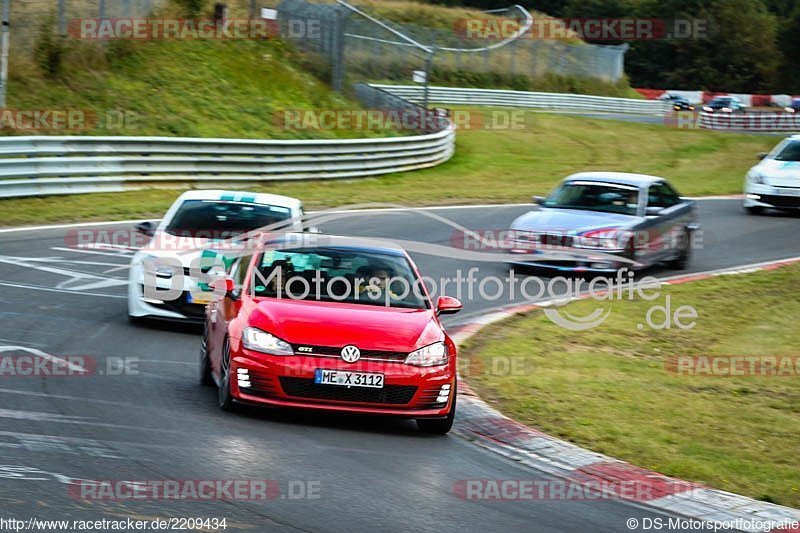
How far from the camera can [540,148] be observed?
132 feet

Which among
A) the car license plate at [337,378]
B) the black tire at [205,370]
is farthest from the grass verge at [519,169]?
the car license plate at [337,378]

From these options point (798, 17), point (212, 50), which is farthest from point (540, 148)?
point (798, 17)

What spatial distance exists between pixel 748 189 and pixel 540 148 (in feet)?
50.9

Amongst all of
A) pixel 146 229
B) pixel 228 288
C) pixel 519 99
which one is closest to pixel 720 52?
pixel 519 99

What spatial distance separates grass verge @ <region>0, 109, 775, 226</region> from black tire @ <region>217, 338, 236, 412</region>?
437 inches

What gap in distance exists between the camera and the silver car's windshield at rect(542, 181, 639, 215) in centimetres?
1745

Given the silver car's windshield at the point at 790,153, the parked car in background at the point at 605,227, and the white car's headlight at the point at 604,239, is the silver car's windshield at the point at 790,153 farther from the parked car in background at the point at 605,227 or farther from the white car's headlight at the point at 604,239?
the white car's headlight at the point at 604,239

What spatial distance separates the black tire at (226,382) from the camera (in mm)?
8562

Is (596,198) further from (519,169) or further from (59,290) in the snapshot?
(519,169)

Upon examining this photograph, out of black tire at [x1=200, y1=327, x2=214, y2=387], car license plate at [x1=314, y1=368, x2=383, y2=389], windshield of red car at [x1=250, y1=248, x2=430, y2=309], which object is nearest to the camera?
car license plate at [x1=314, y1=368, x2=383, y2=389]

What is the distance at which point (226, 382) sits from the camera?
8617 mm

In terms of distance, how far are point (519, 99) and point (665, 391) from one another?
47479 millimetres

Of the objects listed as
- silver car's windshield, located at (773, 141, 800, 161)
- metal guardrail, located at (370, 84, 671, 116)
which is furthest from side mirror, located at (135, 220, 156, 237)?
metal guardrail, located at (370, 84, 671, 116)

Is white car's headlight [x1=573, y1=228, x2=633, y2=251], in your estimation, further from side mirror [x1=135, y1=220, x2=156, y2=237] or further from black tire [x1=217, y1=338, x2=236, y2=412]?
black tire [x1=217, y1=338, x2=236, y2=412]
